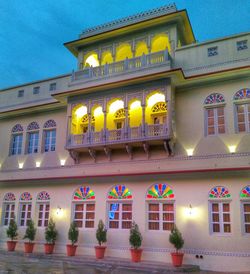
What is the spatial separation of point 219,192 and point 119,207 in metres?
5.05

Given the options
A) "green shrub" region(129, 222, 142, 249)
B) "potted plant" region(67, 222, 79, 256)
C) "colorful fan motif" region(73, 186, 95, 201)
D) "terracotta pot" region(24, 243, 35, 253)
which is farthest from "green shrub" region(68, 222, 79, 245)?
"green shrub" region(129, 222, 142, 249)

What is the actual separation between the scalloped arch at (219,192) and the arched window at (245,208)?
597 mm

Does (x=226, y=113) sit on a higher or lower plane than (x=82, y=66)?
lower

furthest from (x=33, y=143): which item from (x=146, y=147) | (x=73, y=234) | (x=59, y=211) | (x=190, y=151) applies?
(x=190, y=151)

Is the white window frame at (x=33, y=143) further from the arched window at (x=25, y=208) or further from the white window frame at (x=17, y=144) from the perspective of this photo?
the arched window at (x=25, y=208)

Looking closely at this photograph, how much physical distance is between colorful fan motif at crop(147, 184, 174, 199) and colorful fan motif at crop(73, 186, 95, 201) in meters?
3.31

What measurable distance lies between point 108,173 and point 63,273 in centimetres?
565

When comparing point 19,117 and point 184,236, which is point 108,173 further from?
point 19,117

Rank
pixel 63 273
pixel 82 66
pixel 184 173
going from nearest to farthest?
1. pixel 63 273
2. pixel 184 173
3. pixel 82 66

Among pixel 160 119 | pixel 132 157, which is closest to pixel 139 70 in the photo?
pixel 160 119

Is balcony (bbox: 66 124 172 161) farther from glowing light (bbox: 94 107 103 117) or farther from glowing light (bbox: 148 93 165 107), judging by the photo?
glowing light (bbox: 148 93 165 107)

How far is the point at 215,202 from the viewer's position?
45.9 feet

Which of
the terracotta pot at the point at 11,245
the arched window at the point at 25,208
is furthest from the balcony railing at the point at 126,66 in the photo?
the terracotta pot at the point at 11,245

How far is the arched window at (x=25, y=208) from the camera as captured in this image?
1839 centimetres
